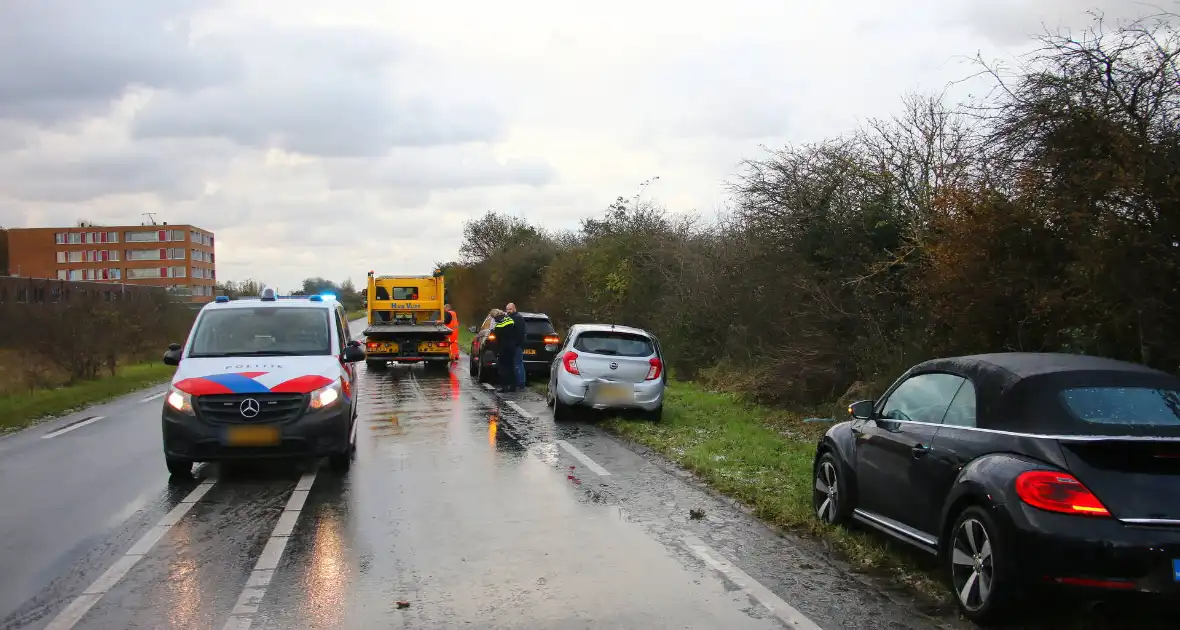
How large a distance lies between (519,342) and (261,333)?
930 cm

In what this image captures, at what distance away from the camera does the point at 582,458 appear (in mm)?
10906

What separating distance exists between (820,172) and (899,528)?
10.8m

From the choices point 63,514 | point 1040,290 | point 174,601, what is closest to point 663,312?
point 1040,290

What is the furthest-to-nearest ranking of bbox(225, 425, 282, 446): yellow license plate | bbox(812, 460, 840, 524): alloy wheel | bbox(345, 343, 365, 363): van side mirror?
1. bbox(345, 343, 365, 363): van side mirror
2. bbox(225, 425, 282, 446): yellow license plate
3. bbox(812, 460, 840, 524): alloy wheel

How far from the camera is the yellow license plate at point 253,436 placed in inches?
354

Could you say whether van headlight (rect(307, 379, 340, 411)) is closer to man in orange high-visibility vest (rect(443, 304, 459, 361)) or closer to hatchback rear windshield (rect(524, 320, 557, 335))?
hatchback rear windshield (rect(524, 320, 557, 335))

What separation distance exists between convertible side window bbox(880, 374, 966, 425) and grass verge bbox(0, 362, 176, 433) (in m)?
13.6

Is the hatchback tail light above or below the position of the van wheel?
above

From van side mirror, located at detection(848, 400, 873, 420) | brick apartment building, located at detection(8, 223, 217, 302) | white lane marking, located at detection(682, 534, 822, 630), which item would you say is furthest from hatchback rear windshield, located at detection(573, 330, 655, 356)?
brick apartment building, located at detection(8, 223, 217, 302)

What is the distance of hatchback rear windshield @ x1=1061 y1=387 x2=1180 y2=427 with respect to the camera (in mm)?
4992

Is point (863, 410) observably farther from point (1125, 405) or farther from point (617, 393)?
point (617, 393)

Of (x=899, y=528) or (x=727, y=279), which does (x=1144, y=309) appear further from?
(x=727, y=279)

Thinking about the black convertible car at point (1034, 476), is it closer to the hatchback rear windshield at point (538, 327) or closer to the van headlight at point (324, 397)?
the van headlight at point (324, 397)

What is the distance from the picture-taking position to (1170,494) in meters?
4.48
